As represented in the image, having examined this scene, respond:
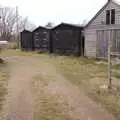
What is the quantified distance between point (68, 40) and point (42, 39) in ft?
19.8

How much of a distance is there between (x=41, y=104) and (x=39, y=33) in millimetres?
26588

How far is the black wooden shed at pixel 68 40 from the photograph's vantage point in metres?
27.1

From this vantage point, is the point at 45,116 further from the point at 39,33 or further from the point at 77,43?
the point at 39,33

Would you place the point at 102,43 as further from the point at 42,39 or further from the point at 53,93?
the point at 53,93

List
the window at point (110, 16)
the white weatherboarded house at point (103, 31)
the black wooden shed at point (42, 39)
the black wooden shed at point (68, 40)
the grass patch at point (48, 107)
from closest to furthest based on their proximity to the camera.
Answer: the grass patch at point (48, 107)
the white weatherboarded house at point (103, 31)
the window at point (110, 16)
the black wooden shed at point (68, 40)
the black wooden shed at point (42, 39)

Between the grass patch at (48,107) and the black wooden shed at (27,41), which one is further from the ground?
the black wooden shed at (27,41)

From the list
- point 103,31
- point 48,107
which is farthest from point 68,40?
point 48,107

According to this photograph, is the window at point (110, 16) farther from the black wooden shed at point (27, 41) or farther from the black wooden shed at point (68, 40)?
the black wooden shed at point (27, 41)

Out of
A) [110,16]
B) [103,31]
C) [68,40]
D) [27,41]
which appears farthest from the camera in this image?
[27,41]

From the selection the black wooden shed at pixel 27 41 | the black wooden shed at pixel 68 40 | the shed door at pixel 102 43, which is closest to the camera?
the shed door at pixel 102 43

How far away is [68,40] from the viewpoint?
92.5 feet

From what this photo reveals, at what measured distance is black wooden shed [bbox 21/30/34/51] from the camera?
36.6 m

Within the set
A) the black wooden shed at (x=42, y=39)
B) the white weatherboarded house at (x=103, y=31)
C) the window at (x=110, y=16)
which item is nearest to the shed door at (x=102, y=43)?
the white weatherboarded house at (x=103, y=31)

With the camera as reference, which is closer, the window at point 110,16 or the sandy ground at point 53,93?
the sandy ground at point 53,93
